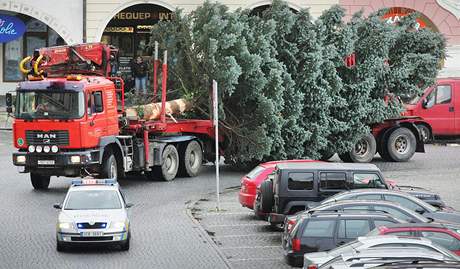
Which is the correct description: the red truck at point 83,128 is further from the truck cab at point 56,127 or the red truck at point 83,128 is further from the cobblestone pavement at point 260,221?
the cobblestone pavement at point 260,221

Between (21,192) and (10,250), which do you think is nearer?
(10,250)

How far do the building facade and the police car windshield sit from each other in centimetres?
2523

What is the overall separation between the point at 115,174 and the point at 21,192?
284cm

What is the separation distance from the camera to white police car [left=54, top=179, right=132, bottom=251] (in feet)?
75.9

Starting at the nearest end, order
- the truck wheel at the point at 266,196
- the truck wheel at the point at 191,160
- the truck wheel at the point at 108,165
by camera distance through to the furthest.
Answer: the truck wheel at the point at 266,196 < the truck wheel at the point at 108,165 < the truck wheel at the point at 191,160

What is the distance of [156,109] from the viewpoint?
35.8 m

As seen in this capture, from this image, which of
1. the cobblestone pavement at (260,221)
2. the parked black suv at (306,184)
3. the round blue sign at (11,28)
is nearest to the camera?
the cobblestone pavement at (260,221)

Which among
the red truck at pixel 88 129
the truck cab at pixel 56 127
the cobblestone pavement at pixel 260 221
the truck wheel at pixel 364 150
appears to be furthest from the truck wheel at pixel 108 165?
the truck wheel at pixel 364 150

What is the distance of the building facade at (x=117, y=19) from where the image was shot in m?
49.8

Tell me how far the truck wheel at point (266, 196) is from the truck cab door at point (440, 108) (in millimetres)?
18543

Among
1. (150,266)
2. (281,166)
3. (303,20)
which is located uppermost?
(303,20)

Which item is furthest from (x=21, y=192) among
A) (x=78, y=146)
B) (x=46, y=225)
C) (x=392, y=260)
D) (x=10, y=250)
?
(x=392, y=260)

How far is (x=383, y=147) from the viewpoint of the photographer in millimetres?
40406

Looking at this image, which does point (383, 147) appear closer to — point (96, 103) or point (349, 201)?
point (96, 103)
